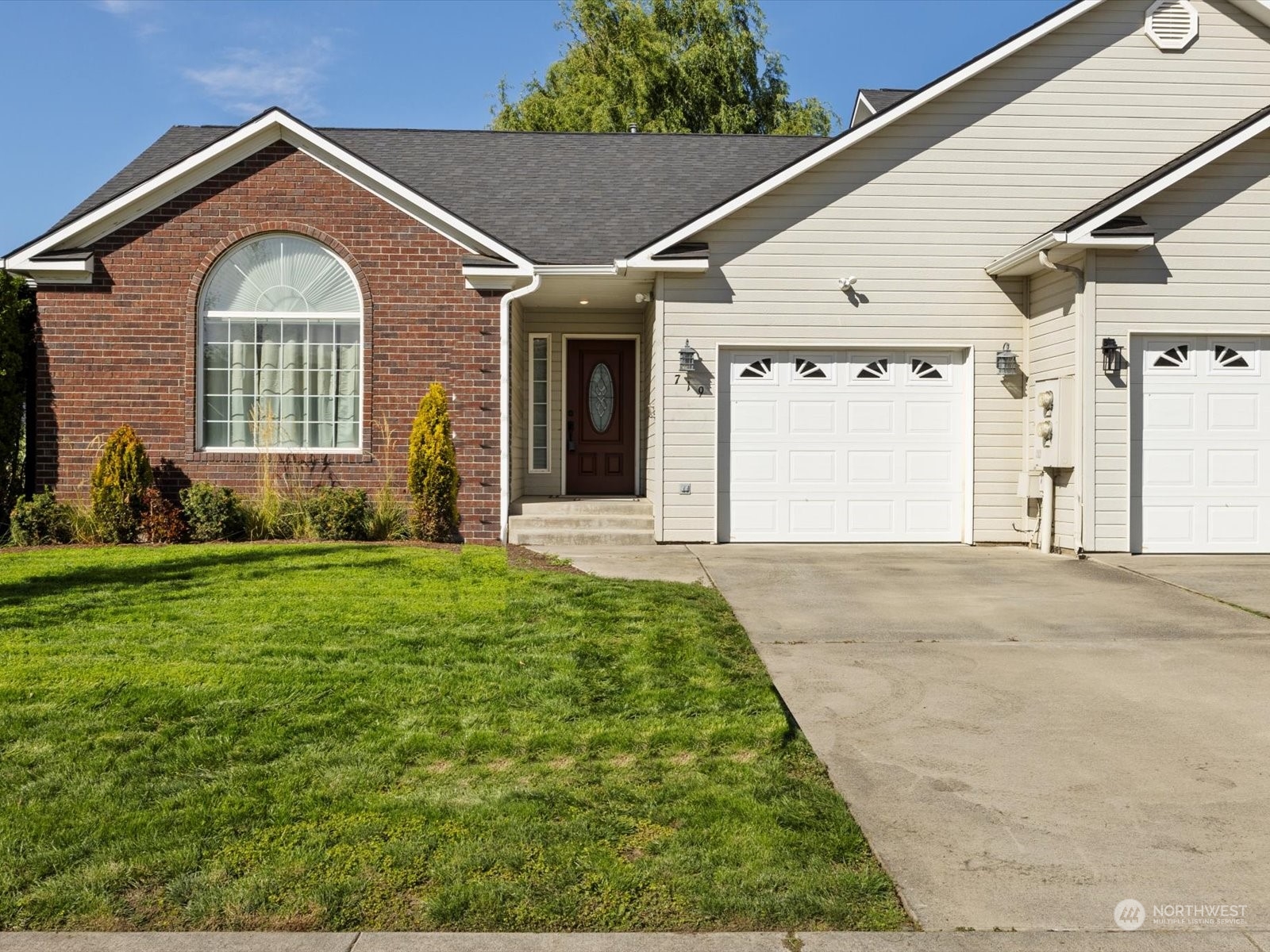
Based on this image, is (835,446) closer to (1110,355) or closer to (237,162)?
(1110,355)

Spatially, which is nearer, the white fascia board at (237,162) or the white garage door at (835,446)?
the white fascia board at (237,162)

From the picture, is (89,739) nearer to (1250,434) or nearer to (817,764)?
(817,764)

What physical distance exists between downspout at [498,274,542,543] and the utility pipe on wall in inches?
229

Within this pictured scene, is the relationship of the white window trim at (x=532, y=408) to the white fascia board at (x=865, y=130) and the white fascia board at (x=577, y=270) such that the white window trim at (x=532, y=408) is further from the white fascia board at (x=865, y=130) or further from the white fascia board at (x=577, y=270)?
the white fascia board at (x=865, y=130)

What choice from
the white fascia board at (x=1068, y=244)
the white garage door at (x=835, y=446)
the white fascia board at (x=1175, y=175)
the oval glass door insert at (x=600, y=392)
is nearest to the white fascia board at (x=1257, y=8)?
the white fascia board at (x=1175, y=175)

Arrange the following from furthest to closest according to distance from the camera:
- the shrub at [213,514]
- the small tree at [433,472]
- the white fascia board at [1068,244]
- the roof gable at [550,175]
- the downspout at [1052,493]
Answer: the roof gable at [550,175] < the small tree at [433,472] < the shrub at [213,514] < the downspout at [1052,493] < the white fascia board at [1068,244]

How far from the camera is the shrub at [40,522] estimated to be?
10633mm

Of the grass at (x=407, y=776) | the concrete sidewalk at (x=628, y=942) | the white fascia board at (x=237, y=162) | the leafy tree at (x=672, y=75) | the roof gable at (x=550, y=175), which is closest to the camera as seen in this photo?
the concrete sidewalk at (x=628, y=942)

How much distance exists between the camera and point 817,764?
4.23 meters

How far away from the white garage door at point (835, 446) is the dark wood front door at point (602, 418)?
3099 mm

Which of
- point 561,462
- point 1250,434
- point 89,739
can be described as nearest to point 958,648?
point 89,739

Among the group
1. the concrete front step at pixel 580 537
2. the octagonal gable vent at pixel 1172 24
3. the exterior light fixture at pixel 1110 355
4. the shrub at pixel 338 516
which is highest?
the octagonal gable vent at pixel 1172 24

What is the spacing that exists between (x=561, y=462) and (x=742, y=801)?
1055 cm

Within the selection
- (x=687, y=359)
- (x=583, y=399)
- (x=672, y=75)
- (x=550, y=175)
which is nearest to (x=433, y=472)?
(x=687, y=359)
